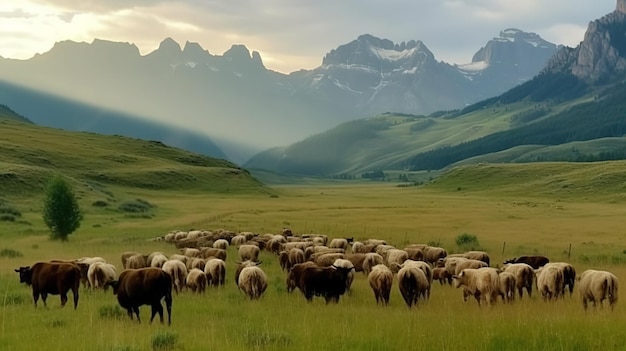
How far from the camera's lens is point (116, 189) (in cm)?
11131

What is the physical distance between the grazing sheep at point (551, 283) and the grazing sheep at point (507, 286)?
1509 millimetres

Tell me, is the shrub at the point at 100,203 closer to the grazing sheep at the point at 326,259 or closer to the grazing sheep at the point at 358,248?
the grazing sheep at the point at 358,248

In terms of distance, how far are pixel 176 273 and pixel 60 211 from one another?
25858 millimetres

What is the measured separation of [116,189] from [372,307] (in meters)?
100

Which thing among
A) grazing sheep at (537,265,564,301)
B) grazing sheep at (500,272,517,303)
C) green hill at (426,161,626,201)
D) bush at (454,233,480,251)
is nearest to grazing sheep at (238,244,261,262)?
grazing sheep at (500,272,517,303)

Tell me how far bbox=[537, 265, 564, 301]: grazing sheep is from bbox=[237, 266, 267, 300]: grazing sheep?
9.88 meters

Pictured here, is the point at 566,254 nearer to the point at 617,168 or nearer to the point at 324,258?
the point at 324,258

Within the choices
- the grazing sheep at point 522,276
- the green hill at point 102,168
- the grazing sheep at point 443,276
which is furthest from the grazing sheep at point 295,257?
the green hill at point 102,168

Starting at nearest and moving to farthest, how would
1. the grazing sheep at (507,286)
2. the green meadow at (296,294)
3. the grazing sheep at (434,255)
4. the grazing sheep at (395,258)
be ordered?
the green meadow at (296,294) → the grazing sheep at (507,286) → the grazing sheep at (395,258) → the grazing sheep at (434,255)

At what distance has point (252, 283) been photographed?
66.2ft

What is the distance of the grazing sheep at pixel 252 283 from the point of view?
20.2 metres

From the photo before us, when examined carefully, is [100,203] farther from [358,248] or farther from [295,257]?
[295,257]

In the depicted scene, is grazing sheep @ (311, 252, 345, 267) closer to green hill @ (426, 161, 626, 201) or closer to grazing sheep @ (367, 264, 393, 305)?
grazing sheep @ (367, 264, 393, 305)

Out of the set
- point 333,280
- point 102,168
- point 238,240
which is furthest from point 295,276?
point 102,168
